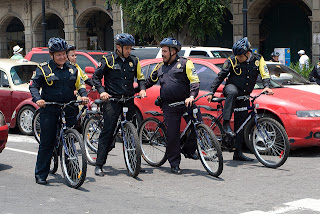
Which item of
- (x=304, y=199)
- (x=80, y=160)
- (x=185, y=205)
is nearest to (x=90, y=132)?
(x=80, y=160)

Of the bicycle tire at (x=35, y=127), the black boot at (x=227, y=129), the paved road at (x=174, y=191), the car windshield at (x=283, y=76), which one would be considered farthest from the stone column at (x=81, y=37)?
the black boot at (x=227, y=129)

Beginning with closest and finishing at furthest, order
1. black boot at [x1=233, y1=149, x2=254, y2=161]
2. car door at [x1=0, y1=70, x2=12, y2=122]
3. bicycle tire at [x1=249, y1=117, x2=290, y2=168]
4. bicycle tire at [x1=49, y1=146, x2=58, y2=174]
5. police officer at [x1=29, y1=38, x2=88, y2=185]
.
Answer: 1. police officer at [x1=29, y1=38, x2=88, y2=185]
2. bicycle tire at [x1=49, y1=146, x2=58, y2=174]
3. bicycle tire at [x1=249, y1=117, x2=290, y2=168]
4. black boot at [x1=233, y1=149, x2=254, y2=161]
5. car door at [x1=0, y1=70, x2=12, y2=122]

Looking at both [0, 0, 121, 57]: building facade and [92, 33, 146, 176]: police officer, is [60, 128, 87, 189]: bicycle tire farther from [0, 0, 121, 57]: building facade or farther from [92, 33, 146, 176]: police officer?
[0, 0, 121, 57]: building facade

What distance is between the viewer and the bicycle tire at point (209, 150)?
7.86 metres

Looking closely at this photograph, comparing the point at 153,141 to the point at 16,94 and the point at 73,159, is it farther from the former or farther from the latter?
the point at 16,94

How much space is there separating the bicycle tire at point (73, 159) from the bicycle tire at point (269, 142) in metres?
2.76

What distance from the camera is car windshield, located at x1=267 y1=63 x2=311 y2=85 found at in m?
11.2

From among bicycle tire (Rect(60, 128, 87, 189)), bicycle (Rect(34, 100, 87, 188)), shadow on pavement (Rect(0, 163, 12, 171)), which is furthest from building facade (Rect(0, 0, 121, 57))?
bicycle tire (Rect(60, 128, 87, 189))

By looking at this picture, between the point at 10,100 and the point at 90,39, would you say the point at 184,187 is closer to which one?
the point at 10,100

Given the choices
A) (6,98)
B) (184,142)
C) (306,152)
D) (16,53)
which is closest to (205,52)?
(6,98)

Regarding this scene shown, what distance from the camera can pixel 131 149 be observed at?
812cm

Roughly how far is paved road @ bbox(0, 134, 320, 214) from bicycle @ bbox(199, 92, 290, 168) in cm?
18

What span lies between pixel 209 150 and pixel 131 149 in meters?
1.03

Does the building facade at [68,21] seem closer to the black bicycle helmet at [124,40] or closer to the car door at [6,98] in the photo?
the car door at [6,98]
